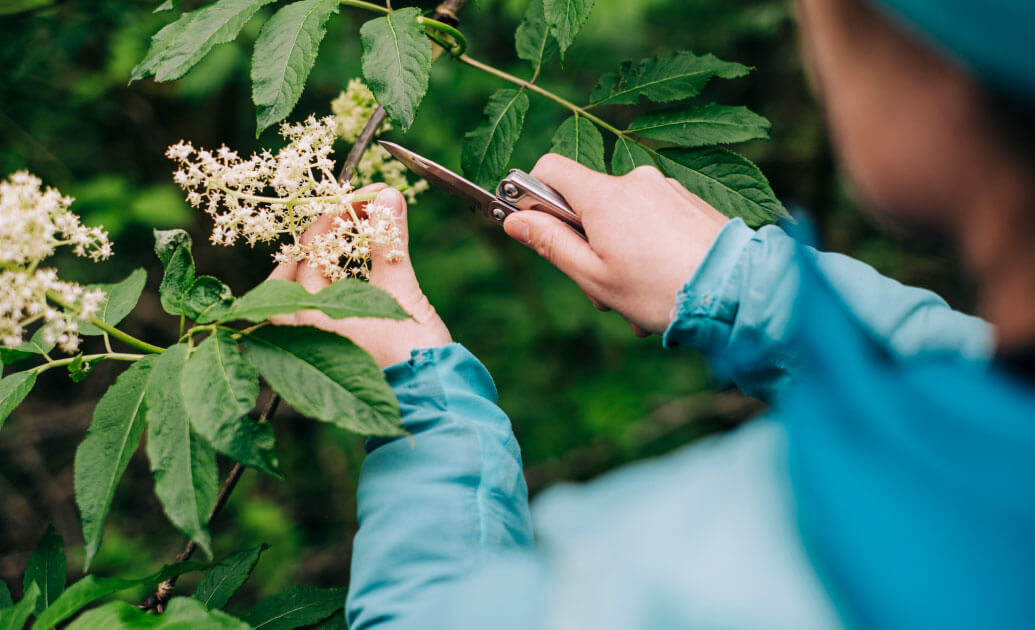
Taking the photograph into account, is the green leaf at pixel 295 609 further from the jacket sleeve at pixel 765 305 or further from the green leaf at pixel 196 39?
the green leaf at pixel 196 39

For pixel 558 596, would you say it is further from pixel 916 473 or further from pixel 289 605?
pixel 289 605

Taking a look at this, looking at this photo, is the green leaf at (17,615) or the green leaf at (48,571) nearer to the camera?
the green leaf at (17,615)

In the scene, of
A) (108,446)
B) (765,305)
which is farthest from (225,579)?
(765,305)

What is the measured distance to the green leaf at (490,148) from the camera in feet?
4.55

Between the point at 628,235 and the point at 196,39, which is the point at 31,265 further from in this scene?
the point at 628,235

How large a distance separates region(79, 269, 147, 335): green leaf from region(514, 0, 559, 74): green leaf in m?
0.93

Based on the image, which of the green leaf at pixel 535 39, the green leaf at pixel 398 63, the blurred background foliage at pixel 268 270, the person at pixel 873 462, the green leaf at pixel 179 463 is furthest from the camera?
the blurred background foliage at pixel 268 270

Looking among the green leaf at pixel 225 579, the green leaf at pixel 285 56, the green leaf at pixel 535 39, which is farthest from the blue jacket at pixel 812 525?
the green leaf at pixel 535 39

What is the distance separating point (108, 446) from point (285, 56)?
67 centimetres

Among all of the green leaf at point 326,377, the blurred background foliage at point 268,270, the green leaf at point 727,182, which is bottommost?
the blurred background foliage at point 268,270

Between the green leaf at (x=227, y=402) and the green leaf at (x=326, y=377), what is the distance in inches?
1.3

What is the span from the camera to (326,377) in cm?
95

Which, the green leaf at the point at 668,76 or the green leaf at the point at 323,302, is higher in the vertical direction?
the green leaf at the point at 668,76

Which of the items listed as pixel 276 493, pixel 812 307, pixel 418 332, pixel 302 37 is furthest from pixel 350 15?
pixel 812 307
